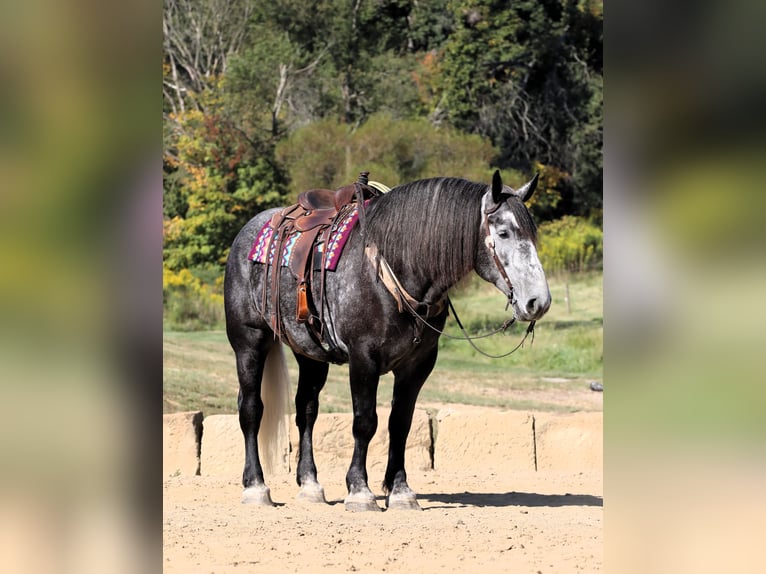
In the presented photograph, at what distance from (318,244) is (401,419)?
1348mm

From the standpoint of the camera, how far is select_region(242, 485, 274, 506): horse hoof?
728 cm

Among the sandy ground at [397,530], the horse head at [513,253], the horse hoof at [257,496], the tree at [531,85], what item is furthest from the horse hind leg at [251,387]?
the tree at [531,85]

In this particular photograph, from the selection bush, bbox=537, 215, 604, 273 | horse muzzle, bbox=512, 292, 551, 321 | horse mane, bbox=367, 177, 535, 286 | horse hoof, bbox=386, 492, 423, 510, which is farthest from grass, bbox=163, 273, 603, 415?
horse muzzle, bbox=512, 292, 551, 321

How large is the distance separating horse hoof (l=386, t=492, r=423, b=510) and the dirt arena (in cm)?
16

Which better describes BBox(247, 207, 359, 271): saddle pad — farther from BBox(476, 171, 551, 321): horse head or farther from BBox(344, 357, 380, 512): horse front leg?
BBox(476, 171, 551, 321): horse head

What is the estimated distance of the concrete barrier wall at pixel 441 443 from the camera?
30.3 feet

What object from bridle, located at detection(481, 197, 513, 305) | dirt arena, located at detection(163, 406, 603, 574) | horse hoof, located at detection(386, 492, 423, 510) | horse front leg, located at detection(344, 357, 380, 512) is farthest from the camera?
horse hoof, located at detection(386, 492, 423, 510)

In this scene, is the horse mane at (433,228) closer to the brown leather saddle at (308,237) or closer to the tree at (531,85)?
the brown leather saddle at (308,237)

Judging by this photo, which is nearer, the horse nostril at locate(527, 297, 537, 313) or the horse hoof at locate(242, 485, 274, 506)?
the horse nostril at locate(527, 297, 537, 313)

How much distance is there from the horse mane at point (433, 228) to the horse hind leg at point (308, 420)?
1420mm

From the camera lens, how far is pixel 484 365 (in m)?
14.7
